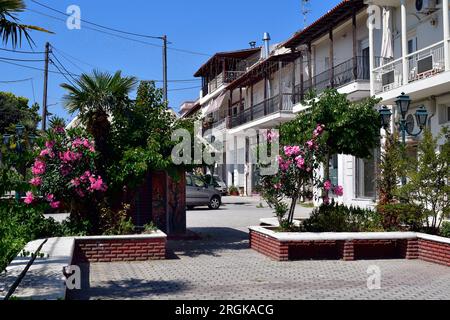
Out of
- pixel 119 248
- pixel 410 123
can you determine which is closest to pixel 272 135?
pixel 119 248

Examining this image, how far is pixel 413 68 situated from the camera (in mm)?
18688

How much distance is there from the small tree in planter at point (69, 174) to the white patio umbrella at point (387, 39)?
12438mm

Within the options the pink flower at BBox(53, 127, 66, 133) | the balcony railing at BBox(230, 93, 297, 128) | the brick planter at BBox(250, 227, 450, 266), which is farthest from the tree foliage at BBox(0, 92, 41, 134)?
the brick planter at BBox(250, 227, 450, 266)

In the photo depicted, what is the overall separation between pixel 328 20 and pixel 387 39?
4163 mm

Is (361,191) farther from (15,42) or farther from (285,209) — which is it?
(15,42)

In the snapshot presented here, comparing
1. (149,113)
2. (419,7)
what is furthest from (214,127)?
(149,113)

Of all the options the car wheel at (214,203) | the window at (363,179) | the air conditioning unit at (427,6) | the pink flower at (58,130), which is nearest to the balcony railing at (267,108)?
the window at (363,179)

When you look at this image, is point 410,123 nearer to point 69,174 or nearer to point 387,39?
point 387,39

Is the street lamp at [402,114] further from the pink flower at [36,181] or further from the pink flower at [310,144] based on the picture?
the pink flower at [36,181]

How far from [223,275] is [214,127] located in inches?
1544

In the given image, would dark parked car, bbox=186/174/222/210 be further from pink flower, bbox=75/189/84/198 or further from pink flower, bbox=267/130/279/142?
pink flower, bbox=75/189/84/198

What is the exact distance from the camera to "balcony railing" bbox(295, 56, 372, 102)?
22.5 metres

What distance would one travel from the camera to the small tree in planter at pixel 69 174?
453 inches
